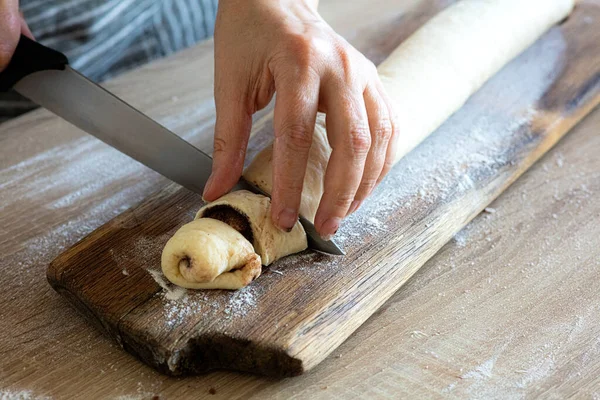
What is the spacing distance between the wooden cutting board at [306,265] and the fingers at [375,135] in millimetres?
181

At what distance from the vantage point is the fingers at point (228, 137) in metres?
1.47

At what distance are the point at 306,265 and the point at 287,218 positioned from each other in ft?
0.47

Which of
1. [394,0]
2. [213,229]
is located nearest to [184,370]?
[213,229]

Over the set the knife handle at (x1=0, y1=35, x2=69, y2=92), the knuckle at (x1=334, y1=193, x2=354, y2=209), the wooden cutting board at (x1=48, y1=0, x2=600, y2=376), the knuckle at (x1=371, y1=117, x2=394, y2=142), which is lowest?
the wooden cutting board at (x1=48, y1=0, x2=600, y2=376)

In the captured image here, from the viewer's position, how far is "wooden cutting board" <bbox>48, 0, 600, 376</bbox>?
133cm

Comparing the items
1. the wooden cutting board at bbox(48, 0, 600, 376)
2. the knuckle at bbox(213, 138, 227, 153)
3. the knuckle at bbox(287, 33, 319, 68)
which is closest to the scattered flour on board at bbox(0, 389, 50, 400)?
the wooden cutting board at bbox(48, 0, 600, 376)

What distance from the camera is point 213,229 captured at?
4.61 feet

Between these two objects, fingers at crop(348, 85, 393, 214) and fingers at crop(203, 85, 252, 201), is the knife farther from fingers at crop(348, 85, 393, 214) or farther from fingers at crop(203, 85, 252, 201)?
fingers at crop(348, 85, 393, 214)

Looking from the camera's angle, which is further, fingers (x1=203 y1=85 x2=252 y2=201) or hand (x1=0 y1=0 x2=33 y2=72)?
hand (x1=0 y1=0 x2=33 y2=72)

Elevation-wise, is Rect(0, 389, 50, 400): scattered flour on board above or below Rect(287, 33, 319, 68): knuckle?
below

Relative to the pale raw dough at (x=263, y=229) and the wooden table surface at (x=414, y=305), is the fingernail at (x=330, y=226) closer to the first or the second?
the pale raw dough at (x=263, y=229)

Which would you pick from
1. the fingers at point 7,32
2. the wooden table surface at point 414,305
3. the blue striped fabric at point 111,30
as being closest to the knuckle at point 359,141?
the wooden table surface at point 414,305

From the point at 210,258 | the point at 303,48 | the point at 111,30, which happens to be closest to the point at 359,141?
the point at 303,48

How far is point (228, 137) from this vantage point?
1465 mm
